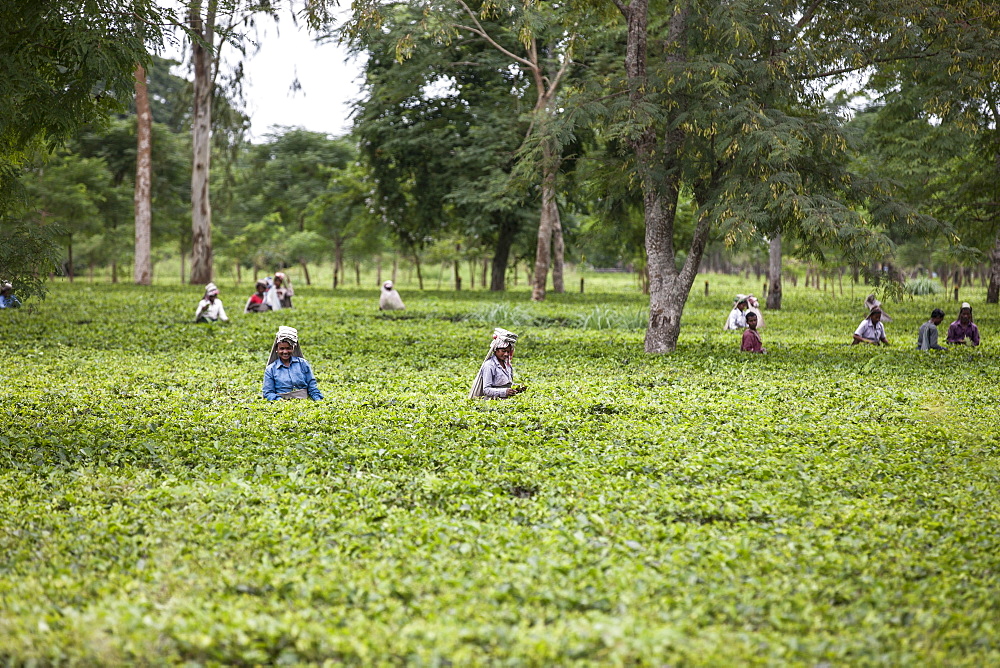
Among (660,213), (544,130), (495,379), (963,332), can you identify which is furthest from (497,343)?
(963,332)

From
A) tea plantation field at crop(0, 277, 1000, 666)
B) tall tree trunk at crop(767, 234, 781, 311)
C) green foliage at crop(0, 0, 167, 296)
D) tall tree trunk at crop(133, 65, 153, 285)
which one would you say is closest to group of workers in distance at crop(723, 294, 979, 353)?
tea plantation field at crop(0, 277, 1000, 666)

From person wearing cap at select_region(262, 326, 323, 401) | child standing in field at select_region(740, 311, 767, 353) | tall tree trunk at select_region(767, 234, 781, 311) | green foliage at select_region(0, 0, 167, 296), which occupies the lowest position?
person wearing cap at select_region(262, 326, 323, 401)

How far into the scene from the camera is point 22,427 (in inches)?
378

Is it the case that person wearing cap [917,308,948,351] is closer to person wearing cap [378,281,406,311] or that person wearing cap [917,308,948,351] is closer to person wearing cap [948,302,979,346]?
person wearing cap [948,302,979,346]

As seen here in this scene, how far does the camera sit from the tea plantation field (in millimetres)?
4898

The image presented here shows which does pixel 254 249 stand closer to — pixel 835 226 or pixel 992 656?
pixel 835 226

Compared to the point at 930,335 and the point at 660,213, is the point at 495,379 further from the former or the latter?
the point at 930,335

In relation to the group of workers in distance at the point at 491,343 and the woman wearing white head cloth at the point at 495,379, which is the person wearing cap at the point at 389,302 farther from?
the woman wearing white head cloth at the point at 495,379

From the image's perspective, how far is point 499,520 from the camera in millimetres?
6859

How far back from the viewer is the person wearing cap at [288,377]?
11.5 m

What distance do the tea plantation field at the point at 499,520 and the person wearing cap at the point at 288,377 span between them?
0.36 metres

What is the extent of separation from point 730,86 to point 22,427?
1262 cm

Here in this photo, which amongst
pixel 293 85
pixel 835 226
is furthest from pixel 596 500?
pixel 293 85

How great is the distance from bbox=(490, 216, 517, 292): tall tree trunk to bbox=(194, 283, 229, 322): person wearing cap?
17414mm
